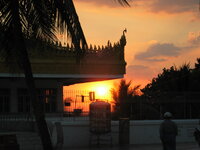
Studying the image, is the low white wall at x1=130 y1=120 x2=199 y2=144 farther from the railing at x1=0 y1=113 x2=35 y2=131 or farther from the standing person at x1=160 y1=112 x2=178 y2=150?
the standing person at x1=160 y1=112 x2=178 y2=150

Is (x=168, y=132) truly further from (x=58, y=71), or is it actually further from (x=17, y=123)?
(x=58, y=71)

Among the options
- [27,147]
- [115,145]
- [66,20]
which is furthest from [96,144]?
[66,20]

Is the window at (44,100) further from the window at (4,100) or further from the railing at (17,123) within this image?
the railing at (17,123)

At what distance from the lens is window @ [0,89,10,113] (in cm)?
2887

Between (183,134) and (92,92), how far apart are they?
5.04 m

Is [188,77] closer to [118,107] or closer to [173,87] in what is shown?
[173,87]

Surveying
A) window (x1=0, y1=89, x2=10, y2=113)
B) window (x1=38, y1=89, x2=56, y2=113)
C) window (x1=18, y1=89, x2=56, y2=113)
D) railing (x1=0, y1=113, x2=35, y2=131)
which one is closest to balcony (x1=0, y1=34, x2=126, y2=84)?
window (x1=18, y1=89, x2=56, y2=113)

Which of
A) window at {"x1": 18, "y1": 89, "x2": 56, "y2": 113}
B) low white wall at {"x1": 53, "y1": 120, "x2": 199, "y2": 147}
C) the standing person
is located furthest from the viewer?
window at {"x1": 18, "y1": 89, "x2": 56, "y2": 113}

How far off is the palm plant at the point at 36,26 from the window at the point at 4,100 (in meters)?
17.7

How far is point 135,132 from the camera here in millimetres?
20203

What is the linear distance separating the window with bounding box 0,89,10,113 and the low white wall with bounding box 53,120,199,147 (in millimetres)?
10814

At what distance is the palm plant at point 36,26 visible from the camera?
35.7ft

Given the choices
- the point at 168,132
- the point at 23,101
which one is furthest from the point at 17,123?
the point at 168,132

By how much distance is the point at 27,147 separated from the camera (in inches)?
739
